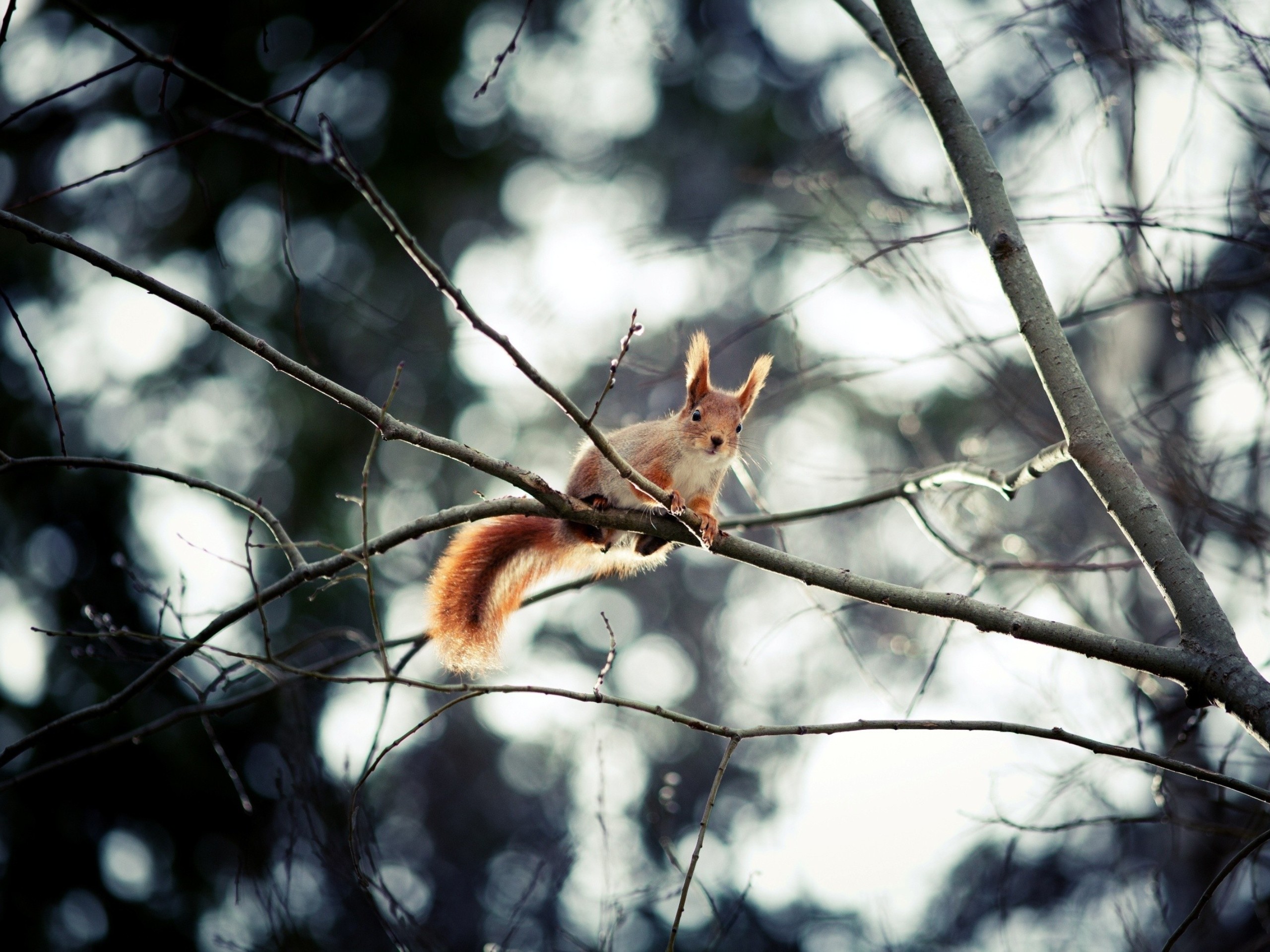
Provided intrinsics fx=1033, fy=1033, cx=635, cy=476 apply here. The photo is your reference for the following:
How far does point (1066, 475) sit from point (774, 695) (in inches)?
130

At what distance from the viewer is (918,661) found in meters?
8.86

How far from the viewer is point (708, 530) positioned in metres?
2.39

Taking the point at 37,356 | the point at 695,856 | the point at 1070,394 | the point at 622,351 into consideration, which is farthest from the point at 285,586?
the point at 1070,394

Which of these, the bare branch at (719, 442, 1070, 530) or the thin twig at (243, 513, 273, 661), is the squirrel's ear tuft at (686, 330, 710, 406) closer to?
the bare branch at (719, 442, 1070, 530)

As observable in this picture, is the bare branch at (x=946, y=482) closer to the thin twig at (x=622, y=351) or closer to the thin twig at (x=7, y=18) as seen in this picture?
the thin twig at (x=622, y=351)

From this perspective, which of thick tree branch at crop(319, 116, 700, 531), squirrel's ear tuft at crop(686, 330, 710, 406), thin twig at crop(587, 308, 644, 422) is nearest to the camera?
thick tree branch at crop(319, 116, 700, 531)

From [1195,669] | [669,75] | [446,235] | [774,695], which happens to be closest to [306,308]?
[446,235]

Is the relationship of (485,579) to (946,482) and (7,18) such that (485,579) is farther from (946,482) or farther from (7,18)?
(7,18)

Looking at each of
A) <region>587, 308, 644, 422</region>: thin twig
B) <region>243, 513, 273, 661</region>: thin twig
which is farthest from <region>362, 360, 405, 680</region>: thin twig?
<region>587, 308, 644, 422</region>: thin twig

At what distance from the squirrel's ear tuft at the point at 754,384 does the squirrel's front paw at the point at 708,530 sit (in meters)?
0.67

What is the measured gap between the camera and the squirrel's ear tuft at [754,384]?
3.17m

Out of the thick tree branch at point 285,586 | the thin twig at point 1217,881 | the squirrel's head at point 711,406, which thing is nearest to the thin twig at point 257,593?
the thick tree branch at point 285,586

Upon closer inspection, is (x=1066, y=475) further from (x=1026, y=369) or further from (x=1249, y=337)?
(x=1249, y=337)

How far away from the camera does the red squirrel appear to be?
2939mm
